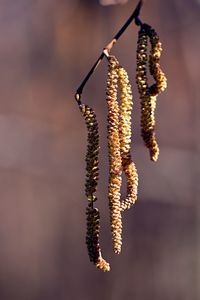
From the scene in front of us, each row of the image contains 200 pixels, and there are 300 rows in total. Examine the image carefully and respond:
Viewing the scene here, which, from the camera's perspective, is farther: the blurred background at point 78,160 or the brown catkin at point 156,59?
the blurred background at point 78,160

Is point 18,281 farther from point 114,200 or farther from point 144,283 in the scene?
point 114,200

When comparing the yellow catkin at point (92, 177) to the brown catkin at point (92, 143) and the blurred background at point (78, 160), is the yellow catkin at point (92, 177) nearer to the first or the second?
the brown catkin at point (92, 143)

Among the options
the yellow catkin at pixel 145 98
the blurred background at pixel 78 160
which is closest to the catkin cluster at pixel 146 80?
the yellow catkin at pixel 145 98

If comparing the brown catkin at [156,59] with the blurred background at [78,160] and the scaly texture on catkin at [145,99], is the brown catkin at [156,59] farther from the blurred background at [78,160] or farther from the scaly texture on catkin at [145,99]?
the blurred background at [78,160]

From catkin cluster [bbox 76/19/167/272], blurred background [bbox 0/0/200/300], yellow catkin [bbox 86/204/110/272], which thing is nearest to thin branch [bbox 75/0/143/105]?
catkin cluster [bbox 76/19/167/272]

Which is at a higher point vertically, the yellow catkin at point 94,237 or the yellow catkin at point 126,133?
the yellow catkin at point 126,133

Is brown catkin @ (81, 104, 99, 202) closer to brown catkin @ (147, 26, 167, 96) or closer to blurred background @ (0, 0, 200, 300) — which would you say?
brown catkin @ (147, 26, 167, 96)

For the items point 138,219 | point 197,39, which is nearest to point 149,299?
point 138,219
